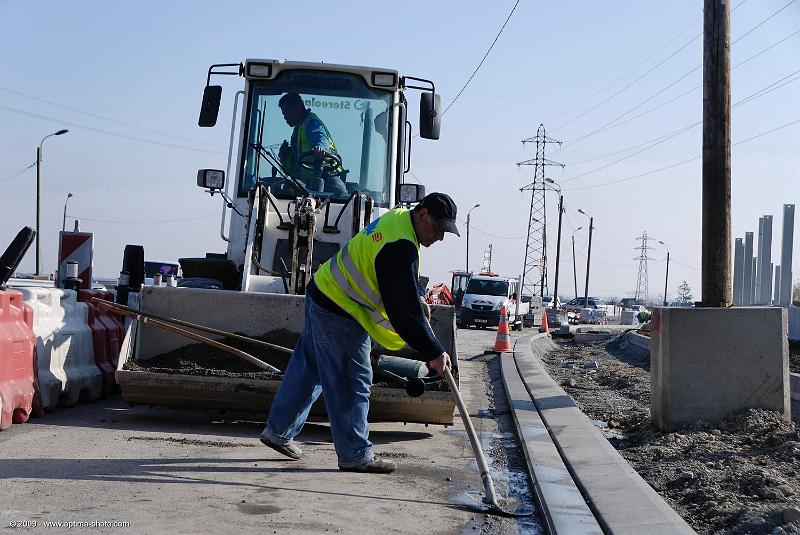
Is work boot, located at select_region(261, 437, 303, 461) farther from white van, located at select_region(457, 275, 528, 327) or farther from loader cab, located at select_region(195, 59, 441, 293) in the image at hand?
white van, located at select_region(457, 275, 528, 327)

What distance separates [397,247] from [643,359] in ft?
50.9

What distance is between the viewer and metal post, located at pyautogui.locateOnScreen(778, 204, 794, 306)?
2256 inches

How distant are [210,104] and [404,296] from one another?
4942mm

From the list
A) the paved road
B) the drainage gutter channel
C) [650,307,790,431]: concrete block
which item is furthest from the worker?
[650,307,790,431]: concrete block

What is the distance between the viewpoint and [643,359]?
67.5ft

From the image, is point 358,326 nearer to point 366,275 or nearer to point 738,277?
point 366,275

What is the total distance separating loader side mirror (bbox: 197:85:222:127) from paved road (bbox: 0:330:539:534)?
2.94 metres

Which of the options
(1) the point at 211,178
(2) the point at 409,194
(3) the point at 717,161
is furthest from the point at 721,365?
(1) the point at 211,178

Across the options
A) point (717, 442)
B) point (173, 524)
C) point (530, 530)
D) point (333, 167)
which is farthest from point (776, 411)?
point (173, 524)

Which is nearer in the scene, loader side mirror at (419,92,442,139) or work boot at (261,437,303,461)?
work boot at (261,437,303,461)

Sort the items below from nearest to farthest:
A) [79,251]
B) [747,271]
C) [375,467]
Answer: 1. [375,467]
2. [79,251]
3. [747,271]

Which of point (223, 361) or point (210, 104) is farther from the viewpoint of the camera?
point (210, 104)

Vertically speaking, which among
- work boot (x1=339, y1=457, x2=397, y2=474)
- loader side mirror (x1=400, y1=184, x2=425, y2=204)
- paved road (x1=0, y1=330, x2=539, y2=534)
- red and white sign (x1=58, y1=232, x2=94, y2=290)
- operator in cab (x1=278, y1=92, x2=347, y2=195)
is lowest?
paved road (x1=0, y1=330, x2=539, y2=534)

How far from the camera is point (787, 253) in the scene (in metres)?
58.1
